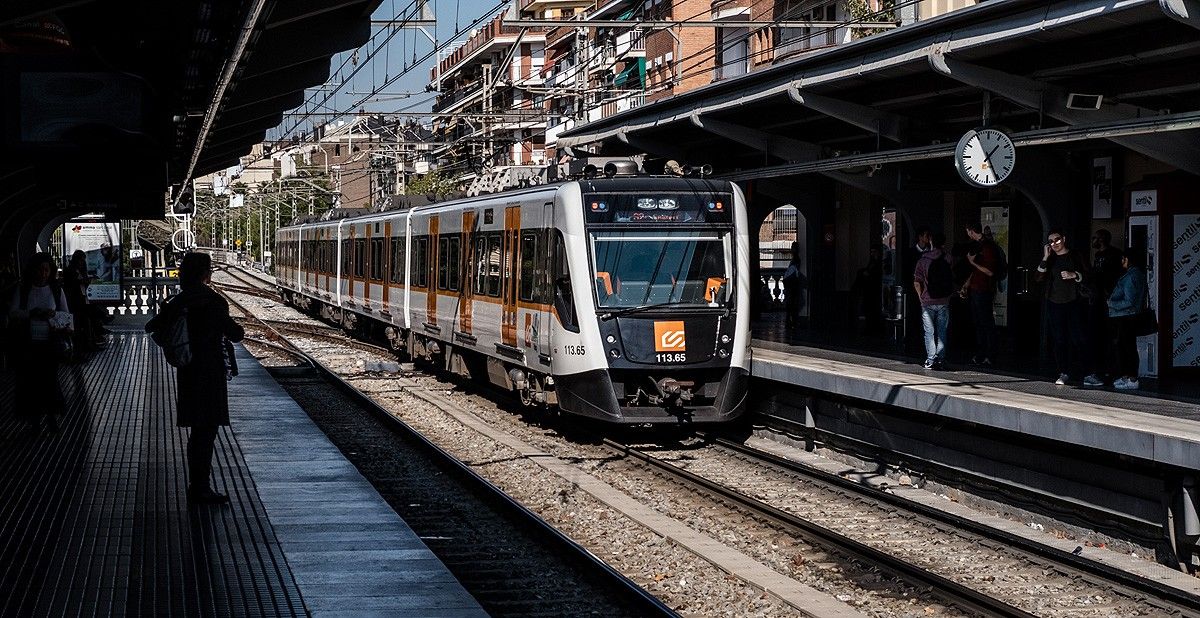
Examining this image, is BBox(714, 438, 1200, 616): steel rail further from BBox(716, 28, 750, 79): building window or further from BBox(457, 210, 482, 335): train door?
BBox(716, 28, 750, 79): building window

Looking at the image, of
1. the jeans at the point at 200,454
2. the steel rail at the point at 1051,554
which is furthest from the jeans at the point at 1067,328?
the jeans at the point at 200,454

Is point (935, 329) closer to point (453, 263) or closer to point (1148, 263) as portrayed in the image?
point (1148, 263)

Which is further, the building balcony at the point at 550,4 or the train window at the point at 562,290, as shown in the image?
the building balcony at the point at 550,4

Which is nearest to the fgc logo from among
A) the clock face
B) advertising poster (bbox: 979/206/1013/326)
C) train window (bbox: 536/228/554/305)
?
train window (bbox: 536/228/554/305)

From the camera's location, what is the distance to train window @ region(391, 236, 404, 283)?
88.0ft

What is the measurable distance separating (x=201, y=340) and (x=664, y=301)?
6387mm

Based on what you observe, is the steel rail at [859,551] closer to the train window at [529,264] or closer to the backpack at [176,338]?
the train window at [529,264]

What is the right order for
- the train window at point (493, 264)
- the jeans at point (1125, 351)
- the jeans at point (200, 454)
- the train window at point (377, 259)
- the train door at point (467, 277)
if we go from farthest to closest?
the train window at point (377, 259)
the train door at point (467, 277)
the train window at point (493, 264)
the jeans at point (1125, 351)
the jeans at point (200, 454)

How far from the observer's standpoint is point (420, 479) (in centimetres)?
1422

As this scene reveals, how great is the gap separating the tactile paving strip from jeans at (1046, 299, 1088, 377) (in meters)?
7.91

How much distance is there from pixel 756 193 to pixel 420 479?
1316cm

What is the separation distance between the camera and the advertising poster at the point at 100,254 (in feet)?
107

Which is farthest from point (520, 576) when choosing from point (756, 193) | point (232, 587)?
point (756, 193)

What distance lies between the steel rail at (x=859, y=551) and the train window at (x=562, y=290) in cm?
200
